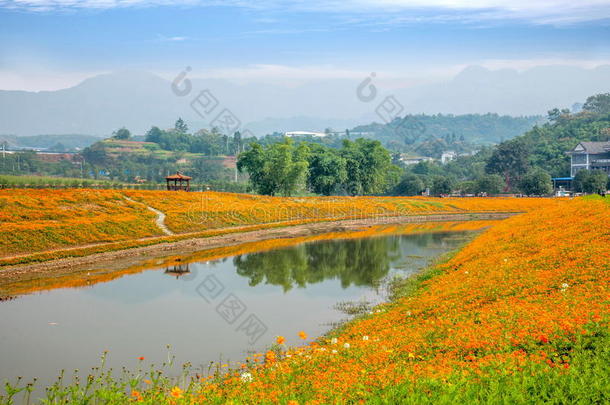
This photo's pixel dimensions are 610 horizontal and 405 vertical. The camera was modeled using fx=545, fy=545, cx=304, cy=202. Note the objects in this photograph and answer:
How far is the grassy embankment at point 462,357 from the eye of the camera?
30.0 ft

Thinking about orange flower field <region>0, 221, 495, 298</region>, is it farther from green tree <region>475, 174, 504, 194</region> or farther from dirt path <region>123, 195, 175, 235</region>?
green tree <region>475, 174, 504, 194</region>

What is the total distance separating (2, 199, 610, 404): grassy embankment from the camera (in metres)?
9.13

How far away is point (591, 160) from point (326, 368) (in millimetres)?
115935

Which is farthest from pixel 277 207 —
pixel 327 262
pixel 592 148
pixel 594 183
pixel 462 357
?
pixel 592 148

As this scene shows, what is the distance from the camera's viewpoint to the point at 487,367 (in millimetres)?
10094

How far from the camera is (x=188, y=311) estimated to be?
76.8ft

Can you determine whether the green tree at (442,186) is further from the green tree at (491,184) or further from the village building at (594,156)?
the village building at (594,156)

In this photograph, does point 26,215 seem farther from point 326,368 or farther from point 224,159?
point 224,159

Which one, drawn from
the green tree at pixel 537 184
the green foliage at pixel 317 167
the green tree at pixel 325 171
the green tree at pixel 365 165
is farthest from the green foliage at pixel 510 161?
the green tree at pixel 325 171

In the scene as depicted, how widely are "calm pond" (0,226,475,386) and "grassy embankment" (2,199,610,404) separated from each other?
7.33ft

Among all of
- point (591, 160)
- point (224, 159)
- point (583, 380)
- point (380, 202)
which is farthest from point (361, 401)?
point (224, 159)

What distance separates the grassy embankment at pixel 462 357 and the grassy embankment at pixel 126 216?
73.2 ft

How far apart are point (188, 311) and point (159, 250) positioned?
17241 mm

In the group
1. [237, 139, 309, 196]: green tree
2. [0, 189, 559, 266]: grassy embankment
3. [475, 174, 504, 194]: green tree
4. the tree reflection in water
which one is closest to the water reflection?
the tree reflection in water
